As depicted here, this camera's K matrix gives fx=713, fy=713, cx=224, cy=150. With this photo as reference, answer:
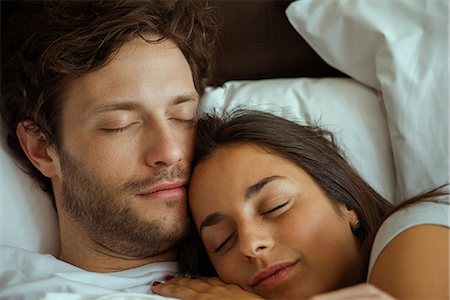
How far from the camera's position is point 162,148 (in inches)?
56.9

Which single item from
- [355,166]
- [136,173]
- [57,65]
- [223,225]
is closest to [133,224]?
[136,173]

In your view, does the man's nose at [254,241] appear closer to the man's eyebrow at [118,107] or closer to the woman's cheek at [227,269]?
the woman's cheek at [227,269]

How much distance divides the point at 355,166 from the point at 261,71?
1.39 ft

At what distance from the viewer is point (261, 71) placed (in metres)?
1.90

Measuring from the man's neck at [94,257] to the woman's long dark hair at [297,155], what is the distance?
0.29 ft

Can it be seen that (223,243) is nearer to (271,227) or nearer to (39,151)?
(271,227)

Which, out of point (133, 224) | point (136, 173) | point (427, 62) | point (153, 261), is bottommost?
point (153, 261)

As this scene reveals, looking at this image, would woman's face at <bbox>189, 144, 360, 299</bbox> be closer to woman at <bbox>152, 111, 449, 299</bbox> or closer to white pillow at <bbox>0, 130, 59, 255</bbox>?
woman at <bbox>152, 111, 449, 299</bbox>

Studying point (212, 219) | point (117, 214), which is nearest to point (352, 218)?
point (212, 219)

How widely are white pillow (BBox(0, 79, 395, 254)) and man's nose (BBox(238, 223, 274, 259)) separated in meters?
0.41

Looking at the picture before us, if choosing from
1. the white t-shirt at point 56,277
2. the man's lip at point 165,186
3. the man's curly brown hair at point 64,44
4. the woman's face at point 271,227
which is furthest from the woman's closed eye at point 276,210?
the man's curly brown hair at point 64,44

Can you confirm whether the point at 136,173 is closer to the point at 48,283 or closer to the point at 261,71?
the point at 48,283

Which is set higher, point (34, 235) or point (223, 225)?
point (223, 225)

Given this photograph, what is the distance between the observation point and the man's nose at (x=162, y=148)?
1.44 metres
